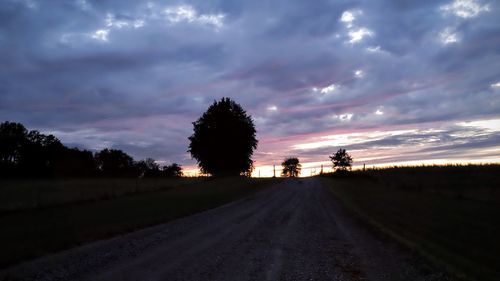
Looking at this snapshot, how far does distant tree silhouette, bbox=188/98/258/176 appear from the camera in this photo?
80625 millimetres

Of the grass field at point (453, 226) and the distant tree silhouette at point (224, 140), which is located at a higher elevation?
the distant tree silhouette at point (224, 140)

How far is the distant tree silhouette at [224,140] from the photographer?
80625 millimetres

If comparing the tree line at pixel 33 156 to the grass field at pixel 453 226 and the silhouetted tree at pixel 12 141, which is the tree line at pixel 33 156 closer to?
the silhouetted tree at pixel 12 141

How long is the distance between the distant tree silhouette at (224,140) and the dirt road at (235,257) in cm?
6356

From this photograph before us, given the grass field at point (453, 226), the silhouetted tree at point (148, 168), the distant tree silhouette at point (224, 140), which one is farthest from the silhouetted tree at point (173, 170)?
the grass field at point (453, 226)

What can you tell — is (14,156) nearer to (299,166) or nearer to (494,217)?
(494,217)

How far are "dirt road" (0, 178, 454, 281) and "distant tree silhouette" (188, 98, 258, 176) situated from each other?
63563mm

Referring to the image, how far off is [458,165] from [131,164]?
9269 centimetres

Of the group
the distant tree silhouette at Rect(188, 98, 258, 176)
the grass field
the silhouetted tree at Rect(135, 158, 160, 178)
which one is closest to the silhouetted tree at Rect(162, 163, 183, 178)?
the silhouetted tree at Rect(135, 158, 160, 178)

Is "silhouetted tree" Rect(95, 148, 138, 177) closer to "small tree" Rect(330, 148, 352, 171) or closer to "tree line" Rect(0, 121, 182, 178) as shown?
"tree line" Rect(0, 121, 182, 178)

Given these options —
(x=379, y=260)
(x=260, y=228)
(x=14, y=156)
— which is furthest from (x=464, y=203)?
(x=14, y=156)

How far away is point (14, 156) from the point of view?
269 ft

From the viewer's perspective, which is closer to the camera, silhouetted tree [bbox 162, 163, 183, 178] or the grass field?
the grass field

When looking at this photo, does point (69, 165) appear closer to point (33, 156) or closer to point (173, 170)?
point (33, 156)
